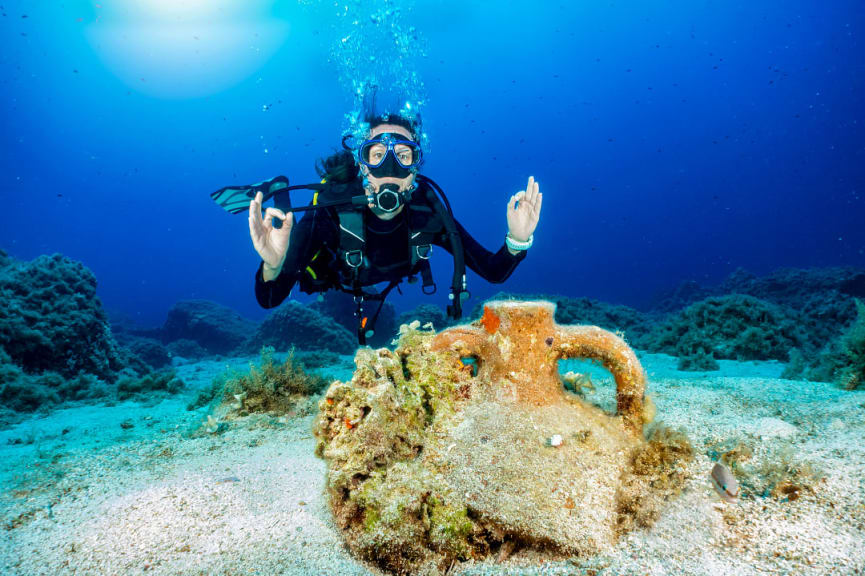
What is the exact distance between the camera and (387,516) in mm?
1809

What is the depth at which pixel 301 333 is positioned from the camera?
14.3 m

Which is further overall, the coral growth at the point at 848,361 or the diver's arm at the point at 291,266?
the diver's arm at the point at 291,266

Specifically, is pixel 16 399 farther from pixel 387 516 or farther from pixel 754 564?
pixel 754 564

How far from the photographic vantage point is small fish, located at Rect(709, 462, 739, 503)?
1645mm

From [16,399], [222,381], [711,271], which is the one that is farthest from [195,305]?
[711,271]

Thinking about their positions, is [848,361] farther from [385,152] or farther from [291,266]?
[291,266]

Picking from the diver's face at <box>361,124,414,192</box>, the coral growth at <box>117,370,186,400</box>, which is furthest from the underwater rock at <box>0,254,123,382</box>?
the diver's face at <box>361,124,414,192</box>

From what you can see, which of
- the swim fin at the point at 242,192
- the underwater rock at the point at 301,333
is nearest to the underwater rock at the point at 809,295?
the swim fin at the point at 242,192

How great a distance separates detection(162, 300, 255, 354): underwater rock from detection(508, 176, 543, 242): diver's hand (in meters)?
17.2

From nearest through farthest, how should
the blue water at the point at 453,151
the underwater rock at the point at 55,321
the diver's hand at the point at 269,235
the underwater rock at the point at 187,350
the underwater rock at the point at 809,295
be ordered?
the diver's hand at the point at 269,235 < the underwater rock at the point at 55,321 < the underwater rock at the point at 809,295 < the underwater rock at the point at 187,350 < the blue water at the point at 453,151

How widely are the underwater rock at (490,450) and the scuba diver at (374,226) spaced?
2106 mm

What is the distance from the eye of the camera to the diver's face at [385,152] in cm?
446

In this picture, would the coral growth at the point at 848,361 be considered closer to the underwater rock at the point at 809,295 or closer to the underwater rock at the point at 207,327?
the underwater rock at the point at 809,295

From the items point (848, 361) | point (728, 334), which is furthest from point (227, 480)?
point (728, 334)
